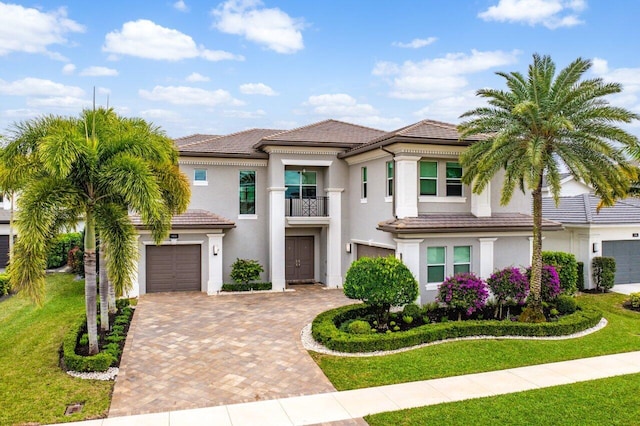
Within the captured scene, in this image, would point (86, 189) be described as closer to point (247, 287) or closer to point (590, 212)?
point (247, 287)

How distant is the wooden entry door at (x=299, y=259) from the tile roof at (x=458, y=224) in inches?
222

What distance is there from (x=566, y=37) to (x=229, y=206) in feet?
49.7

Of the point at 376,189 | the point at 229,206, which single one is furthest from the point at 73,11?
the point at 376,189

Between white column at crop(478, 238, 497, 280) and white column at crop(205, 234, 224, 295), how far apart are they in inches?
400

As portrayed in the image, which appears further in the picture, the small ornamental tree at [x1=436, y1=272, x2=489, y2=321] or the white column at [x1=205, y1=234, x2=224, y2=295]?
the white column at [x1=205, y1=234, x2=224, y2=295]

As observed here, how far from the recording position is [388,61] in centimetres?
2378

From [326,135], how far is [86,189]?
38.6 ft

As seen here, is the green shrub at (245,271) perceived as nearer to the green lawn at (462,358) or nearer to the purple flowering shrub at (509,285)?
the green lawn at (462,358)

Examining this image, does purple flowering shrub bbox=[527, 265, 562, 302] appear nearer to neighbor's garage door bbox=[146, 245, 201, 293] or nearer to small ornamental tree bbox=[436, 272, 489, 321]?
small ornamental tree bbox=[436, 272, 489, 321]

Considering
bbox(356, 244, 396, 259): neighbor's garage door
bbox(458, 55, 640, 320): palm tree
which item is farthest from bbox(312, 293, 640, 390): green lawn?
bbox(356, 244, 396, 259): neighbor's garage door

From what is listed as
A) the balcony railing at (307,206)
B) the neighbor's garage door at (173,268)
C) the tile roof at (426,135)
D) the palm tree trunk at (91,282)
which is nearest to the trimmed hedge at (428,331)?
the palm tree trunk at (91,282)

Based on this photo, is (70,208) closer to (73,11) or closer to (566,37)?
(73,11)

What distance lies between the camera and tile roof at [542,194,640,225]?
1948 centimetres

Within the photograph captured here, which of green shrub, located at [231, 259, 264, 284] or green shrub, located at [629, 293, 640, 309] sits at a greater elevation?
green shrub, located at [231, 259, 264, 284]
